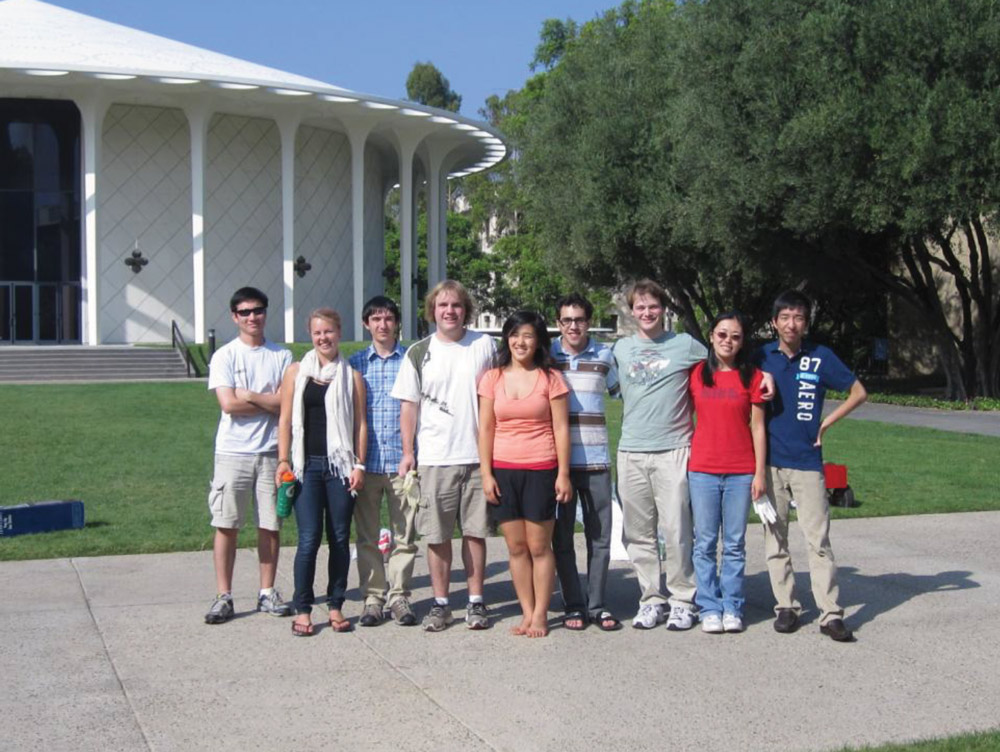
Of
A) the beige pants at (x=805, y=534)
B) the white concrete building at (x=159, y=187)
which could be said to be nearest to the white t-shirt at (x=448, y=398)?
the beige pants at (x=805, y=534)

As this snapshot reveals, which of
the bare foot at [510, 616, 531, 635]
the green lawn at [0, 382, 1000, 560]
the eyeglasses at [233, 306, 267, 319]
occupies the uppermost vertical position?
the eyeglasses at [233, 306, 267, 319]

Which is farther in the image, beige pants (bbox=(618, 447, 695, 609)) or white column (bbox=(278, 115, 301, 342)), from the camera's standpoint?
white column (bbox=(278, 115, 301, 342))

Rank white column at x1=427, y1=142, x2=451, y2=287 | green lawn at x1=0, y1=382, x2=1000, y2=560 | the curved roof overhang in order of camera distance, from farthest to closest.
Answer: white column at x1=427, y1=142, x2=451, y2=287
the curved roof overhang
green lawn at x1=0, y1=382, x2=1000, y2=560

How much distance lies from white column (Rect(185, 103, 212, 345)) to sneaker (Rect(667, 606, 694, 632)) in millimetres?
32857

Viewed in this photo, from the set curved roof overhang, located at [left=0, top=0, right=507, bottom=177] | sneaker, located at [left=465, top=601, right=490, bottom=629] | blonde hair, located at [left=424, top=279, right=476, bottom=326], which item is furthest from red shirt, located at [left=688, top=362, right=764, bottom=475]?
curved roof overhang, located at [left=0, top=0, right=507, bottom=177]

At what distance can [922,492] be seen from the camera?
12.2 meters

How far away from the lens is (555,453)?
6.54m

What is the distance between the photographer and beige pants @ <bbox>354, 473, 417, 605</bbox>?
269 inches

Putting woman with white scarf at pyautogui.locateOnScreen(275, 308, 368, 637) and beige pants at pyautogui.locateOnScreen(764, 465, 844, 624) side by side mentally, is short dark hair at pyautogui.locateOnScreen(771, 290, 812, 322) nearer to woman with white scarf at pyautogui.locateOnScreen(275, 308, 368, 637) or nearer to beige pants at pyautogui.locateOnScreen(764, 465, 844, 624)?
beige pants at pyautogui.locateOnScreen(764, 465, 844, 624)

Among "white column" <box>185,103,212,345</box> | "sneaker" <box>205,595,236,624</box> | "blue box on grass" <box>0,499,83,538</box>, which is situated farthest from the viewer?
"white column" <box>185,103,212,345</box>

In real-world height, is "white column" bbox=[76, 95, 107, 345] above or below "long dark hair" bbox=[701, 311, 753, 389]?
above

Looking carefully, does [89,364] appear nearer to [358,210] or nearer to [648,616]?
[358,210]

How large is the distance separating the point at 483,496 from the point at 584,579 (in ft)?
5.48

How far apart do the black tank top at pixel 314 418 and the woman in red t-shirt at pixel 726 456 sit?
201 centimetres
